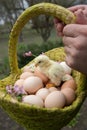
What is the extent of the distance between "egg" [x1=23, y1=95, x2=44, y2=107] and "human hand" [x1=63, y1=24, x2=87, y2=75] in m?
0.24

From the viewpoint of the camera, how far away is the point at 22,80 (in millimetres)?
1306

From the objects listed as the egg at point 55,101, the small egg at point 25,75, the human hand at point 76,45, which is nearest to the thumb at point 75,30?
the human hand at point 76,45

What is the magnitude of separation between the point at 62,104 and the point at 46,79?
0.18 m

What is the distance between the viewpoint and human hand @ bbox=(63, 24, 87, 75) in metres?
0.93

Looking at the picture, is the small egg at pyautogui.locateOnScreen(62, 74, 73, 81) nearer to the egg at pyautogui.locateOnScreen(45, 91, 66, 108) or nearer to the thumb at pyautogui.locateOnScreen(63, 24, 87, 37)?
the egg at pyautogui.locateOnScreen(45, 91, 66, 108)

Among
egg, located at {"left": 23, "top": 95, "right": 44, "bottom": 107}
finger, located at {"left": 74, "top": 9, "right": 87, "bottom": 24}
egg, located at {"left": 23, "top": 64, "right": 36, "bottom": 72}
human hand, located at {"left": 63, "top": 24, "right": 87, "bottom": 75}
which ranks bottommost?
egg, located at {"left": 23, "top": 64, "right": 36, "bottom": 72}

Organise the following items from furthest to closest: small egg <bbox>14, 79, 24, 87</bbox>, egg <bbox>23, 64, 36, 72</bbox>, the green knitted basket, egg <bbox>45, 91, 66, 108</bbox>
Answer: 1. egg <bbox>23, 64, 36, 72</bbox>
2. small egg <bbox>14, 79, 24, 87</bbox>
3. egg <bbox>45, 91, 66, 108</bbox>
4. the green knitted basket

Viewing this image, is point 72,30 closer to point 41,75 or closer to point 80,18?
point 80,18

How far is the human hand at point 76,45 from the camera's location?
929mm

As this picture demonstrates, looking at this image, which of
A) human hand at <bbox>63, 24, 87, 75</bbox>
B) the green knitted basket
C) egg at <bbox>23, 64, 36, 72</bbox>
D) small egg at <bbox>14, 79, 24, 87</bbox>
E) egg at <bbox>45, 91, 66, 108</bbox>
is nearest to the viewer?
human hand at <bbox>63, 24, 87, 75</bbox>

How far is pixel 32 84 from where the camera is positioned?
1.24 meters

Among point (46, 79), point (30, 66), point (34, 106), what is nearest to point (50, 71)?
point (46, 79)

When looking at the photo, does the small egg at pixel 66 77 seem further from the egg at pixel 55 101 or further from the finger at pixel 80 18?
the finger at pixel 80 18

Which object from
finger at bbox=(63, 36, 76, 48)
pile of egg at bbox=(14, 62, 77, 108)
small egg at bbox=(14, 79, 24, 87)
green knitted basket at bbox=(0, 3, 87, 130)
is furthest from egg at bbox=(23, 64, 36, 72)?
finger at bbox=(63, 36, 76, 48)
